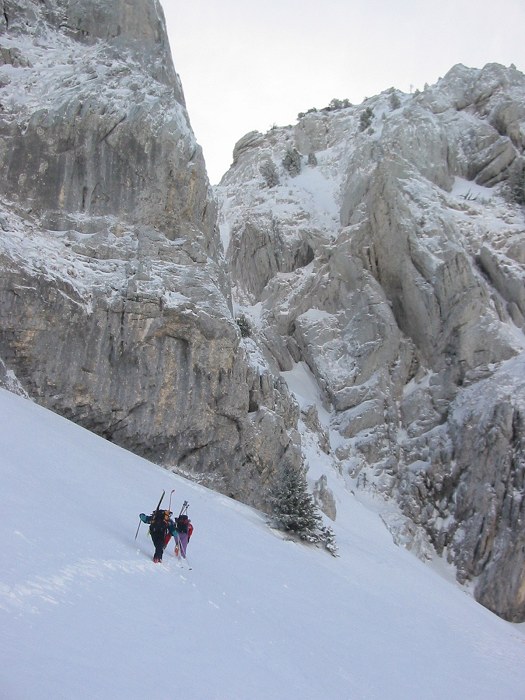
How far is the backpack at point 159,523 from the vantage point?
32.7ft

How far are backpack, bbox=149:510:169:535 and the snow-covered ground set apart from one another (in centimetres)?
43

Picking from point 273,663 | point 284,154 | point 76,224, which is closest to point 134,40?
point 76,224

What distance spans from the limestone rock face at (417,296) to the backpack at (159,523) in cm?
1877

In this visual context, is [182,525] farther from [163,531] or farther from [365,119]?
[365,119]

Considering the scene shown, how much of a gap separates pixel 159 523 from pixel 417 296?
33.2m

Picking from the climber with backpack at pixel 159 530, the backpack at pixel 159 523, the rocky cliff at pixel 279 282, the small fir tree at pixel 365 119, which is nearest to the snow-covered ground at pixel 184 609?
the climber with backpack at pixel 159 530

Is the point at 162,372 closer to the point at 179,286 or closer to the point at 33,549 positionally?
the point at 179,286

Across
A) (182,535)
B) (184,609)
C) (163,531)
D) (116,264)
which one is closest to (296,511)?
(182,535)

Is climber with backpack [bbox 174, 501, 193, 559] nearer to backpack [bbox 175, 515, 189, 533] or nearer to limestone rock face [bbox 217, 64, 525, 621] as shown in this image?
backpack [bbox 175, 515, 189, 533]

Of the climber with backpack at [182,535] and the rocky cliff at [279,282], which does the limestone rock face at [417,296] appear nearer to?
the rocky cliff at [279,282]

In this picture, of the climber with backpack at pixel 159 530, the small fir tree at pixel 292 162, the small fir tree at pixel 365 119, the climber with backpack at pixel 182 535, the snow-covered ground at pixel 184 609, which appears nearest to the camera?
the snow-covered ground at pixel 184 609

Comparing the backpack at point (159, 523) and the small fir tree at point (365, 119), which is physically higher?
the small fir tree at point (365, 119)

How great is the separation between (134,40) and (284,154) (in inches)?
1254

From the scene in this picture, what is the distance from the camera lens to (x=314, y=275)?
4484 cm
